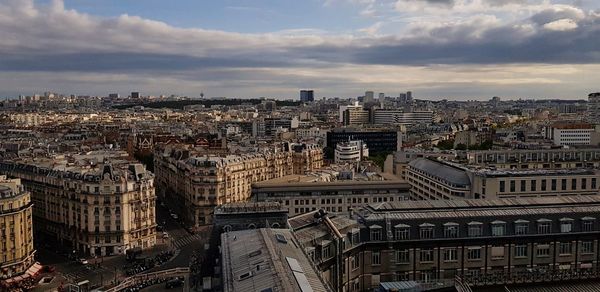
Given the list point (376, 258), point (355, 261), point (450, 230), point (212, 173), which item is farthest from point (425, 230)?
point (212, 173)

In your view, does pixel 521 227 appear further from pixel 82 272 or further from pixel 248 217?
pixel 82 272

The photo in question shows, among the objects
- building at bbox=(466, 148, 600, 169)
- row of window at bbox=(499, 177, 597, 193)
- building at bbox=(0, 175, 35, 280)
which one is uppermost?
building at bbox=(466, 148, 600, 169)

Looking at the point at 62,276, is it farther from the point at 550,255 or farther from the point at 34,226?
the point at 550,255

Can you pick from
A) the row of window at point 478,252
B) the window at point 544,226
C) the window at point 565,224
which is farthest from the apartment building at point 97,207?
the window at point 565,224

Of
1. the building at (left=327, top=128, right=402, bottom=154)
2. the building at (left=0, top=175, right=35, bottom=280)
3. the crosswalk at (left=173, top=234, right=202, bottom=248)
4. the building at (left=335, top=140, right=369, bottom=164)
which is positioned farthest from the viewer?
the building at (left=327, top=128, right=402, bottom=154)

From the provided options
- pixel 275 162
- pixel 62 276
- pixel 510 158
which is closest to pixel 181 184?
pixel 275 162

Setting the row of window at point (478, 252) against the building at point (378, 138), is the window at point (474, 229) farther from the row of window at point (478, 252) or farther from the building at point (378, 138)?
the building at point (378, 138)

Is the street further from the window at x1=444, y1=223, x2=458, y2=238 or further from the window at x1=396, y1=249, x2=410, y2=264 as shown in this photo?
the window at x1=444, y1=223, x2=458, y2=238

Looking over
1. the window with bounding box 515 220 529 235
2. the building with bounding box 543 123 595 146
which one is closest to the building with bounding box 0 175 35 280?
the window with bounding box 515 220 529 235
